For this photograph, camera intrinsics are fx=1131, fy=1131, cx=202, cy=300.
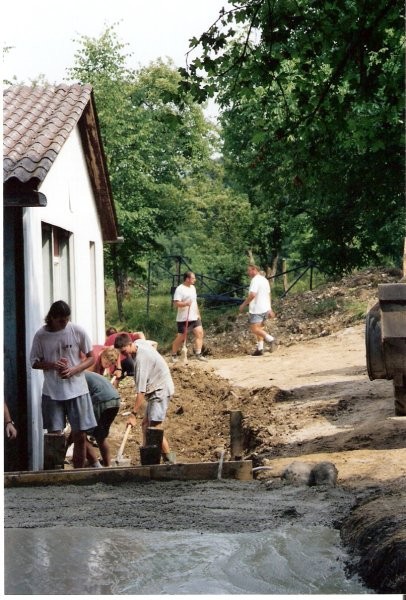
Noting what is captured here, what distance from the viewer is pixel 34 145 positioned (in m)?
9.52

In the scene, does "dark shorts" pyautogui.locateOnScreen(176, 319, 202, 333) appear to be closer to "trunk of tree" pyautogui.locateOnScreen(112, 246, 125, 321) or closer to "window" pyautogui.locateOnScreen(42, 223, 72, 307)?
"trunk of tree" pyautogui.locateOnScreen(112, 246, 125, 321)

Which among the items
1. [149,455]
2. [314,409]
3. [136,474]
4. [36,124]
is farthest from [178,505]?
[314,409]

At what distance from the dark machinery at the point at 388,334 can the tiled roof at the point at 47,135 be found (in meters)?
3.43

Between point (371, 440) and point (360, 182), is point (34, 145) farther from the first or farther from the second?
point (360, 182)

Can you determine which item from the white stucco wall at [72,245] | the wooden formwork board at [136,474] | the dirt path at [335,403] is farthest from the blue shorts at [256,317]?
the wooden formwork board at [136,474]

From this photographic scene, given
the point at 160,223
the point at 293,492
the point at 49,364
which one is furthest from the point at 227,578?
the point at 160,223

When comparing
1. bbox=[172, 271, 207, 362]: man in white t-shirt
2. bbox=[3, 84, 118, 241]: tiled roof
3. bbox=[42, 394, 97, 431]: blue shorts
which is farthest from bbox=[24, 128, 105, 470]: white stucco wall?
bbox=[172, 271, 207, 362]: man in white t-shirt

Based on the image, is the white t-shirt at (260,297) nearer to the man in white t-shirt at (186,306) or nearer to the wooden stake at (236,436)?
the man in white t-shirt at (186,306)

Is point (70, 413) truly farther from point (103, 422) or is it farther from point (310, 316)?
point (310, 316)

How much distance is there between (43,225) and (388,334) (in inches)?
195

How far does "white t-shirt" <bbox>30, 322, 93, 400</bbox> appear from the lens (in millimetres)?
8312

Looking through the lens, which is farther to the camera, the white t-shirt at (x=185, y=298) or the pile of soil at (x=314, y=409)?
the white t-shirt at (x=185, y=298)

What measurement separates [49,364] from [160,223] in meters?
11.8

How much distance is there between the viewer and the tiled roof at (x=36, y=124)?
29.2 ft
